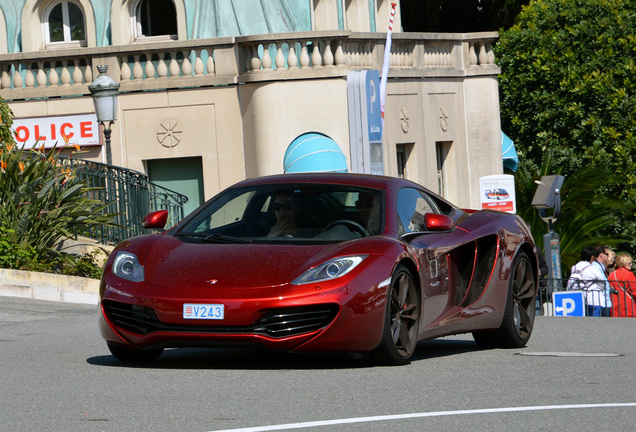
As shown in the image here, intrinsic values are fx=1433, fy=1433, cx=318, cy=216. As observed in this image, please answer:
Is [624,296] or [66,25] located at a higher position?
[66,25]

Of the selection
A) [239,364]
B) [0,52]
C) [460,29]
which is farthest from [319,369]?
[460,29]

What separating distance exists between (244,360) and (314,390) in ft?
6.02

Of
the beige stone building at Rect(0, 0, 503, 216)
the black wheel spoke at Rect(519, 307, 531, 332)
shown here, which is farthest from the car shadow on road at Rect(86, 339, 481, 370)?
the beige stone building at Rect(0, 0, 503, 216)

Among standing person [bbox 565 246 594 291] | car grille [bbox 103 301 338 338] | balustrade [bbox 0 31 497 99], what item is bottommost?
standing person [bbox 565 246 594 291]

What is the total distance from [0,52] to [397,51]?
880 cm

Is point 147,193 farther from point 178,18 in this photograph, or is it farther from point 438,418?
point 438,418

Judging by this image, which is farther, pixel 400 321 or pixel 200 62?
pixel 200 62

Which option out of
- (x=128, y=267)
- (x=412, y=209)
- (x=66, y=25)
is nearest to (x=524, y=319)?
(x=412, y=209)

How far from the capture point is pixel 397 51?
31.3 metres

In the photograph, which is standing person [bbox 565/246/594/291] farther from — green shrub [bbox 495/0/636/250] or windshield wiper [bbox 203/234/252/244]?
green shrub [bbox 495/0/636/250]

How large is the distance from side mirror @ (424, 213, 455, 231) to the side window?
0.62 feet

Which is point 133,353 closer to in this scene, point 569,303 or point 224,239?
point 224,239

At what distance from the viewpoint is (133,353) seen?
9719 mm

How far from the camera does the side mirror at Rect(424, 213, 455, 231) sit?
1002 cm
